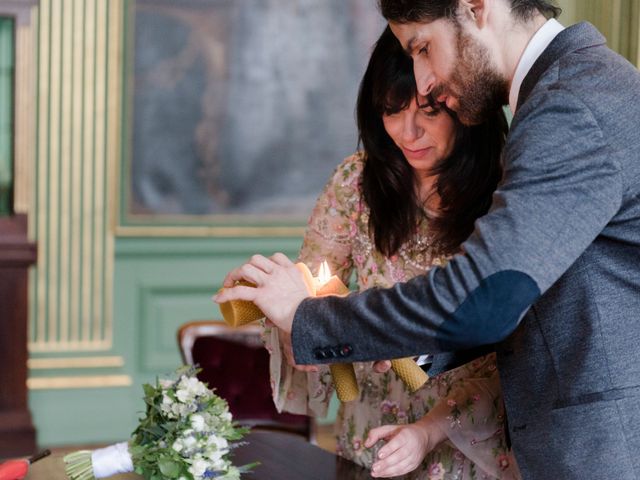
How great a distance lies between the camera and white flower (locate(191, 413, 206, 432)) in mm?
1933

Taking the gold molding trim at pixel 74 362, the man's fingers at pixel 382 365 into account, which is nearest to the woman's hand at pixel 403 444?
the man's fingers at pixel 382 365

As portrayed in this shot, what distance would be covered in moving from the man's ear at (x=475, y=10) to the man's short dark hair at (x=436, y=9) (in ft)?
0.05

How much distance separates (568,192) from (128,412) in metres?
4.22

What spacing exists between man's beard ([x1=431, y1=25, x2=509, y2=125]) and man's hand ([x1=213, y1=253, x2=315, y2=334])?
42cm

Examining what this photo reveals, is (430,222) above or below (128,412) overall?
above

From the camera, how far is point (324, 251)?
Answer: 2.37 metres

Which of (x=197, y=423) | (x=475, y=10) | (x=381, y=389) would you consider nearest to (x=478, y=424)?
A: (x=381, y=389)

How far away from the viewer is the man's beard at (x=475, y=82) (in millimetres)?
1684

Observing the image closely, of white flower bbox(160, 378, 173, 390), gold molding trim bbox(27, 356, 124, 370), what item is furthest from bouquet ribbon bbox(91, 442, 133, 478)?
gold molding trim bbox(27, 356, 124, 370)

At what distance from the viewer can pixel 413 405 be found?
89.0 inches

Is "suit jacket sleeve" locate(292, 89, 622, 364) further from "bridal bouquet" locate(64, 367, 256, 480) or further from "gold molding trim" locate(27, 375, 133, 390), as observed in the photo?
"gold molding trim" locate(27, 375, 133, 390)

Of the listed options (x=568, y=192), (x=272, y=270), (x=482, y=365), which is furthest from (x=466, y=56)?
(x=482, y=365)

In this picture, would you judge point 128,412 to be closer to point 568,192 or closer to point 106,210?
point 106,210

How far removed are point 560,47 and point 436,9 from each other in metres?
0.22
